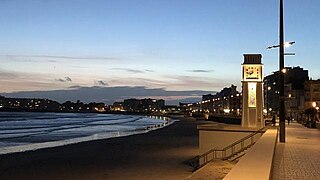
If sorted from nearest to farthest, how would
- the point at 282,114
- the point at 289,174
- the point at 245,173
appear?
the point at 245,173, the point at 289,174, the point at 282,114

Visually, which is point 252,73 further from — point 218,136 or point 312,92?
point 312,92

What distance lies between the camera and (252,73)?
31.4 metres

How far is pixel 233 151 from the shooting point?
81.1 ft

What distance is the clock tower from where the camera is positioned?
31.2 m

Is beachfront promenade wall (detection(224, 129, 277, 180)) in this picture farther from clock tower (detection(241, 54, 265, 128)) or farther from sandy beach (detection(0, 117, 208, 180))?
clock tower (detection(241, 54, 265, 128))

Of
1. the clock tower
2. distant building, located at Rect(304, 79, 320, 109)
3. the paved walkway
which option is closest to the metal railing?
the paved walkway

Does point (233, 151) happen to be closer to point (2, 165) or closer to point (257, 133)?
point (257, 133)

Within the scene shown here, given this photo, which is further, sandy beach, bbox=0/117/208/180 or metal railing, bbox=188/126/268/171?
sandy beach, bbox=0/117/208/180

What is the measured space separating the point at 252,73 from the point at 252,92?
129cm

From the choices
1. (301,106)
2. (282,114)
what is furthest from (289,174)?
(301,106)

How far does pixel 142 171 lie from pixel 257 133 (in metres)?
6.48

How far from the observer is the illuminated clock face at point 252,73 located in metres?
31.4

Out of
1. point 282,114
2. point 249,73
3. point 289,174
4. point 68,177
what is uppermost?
point 249,73

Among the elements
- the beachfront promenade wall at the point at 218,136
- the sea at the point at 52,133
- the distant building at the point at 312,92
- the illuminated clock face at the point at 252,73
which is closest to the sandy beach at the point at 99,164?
the beachfront promenade wall at the point at 218,136
